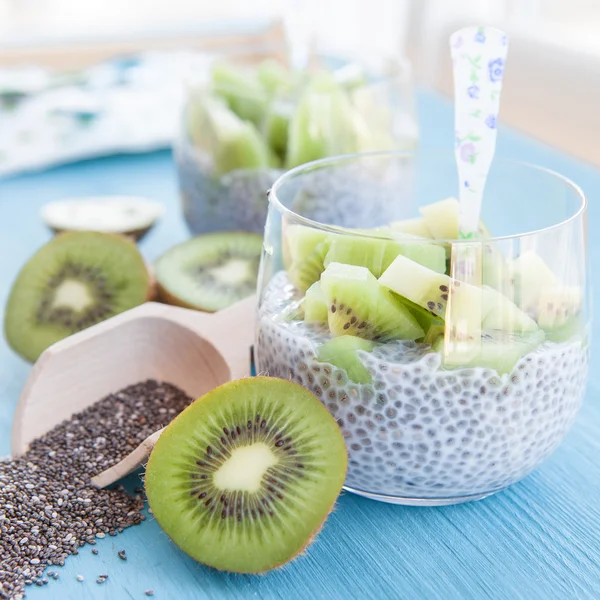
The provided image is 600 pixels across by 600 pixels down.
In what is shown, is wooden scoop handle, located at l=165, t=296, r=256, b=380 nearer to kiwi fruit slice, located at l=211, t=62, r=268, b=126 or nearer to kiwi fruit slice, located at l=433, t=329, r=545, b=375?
kiwi fruit slice, located at l=433, t=329, r=545, b=375

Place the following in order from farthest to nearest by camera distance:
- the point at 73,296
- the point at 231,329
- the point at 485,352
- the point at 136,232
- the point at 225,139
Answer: the point at 136,232 < the point at 225,139 < the point at 73,296 < the point at 231,329 < the point at 485,352

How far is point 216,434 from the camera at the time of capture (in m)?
0.64

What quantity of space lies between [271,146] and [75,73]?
0.88m

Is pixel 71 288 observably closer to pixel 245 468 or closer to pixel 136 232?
pixel 136 232

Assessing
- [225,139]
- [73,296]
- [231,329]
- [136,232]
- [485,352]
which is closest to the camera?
[485,352]

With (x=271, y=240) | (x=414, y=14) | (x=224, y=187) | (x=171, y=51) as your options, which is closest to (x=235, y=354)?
(x=271, y=240)

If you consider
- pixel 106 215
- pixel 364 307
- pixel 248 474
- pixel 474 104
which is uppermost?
pixel 474 104

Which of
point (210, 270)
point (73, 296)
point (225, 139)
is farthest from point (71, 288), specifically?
point (225, 139)

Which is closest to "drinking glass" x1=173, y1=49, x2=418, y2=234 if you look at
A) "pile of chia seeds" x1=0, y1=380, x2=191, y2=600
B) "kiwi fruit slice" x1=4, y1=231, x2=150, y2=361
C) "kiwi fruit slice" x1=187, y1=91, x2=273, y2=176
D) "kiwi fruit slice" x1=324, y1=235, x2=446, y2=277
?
"kiwi fruit slice" x1=187, y1=91, x2=273, y2=176

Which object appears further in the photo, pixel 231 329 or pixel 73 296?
pixel 73 296

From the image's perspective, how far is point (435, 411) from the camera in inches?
24.4

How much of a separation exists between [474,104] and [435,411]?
24cm

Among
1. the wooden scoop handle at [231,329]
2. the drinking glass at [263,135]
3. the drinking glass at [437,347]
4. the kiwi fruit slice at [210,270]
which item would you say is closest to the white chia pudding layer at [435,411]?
the drinking glass at [437,347]

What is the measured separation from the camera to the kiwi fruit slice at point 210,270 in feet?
3.29
